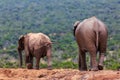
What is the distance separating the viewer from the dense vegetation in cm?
7856

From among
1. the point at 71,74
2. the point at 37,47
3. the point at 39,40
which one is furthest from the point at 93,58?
the point at 37,47

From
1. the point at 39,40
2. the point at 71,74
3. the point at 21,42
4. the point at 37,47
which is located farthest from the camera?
the point at 21,42

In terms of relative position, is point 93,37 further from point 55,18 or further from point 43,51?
point 55,18

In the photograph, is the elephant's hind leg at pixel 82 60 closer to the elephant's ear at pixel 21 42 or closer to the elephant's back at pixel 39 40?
the elephant's back at pixel 39 40

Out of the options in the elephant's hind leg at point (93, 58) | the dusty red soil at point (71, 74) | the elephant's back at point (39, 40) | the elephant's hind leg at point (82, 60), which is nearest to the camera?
the dusty red soil at point (71, 74)

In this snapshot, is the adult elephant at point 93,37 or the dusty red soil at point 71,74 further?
the adult elephant at point 93,37

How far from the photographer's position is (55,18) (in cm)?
10962

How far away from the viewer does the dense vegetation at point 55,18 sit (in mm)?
78562

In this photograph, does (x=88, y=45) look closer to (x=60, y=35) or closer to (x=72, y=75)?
(x=72, y=75)

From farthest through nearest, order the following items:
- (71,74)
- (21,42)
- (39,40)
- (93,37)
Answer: (21,42) < (39,40) < (93,37) < (71,74)

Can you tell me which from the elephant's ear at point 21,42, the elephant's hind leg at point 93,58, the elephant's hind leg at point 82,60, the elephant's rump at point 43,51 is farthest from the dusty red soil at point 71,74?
the elephant's ear at point 21,42

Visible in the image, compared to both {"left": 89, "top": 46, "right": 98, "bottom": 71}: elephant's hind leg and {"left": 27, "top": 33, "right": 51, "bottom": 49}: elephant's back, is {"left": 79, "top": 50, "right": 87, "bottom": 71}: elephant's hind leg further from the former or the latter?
{"left": 27, "top": 33, "right": 51, "bottom": 49}: elephant's back

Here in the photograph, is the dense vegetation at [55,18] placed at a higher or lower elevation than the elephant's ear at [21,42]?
lower

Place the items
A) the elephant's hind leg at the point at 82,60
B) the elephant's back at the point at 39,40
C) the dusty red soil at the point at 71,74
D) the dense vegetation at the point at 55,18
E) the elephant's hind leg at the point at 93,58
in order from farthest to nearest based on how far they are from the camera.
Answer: the dense vegetation at the point at 55,18, the elephant's back at the point at 39,40, the elephant's hind leg at the point at 82,60, the elephant's hind leg at the point at 93,58, the dusty red soil at the point at 71,74
